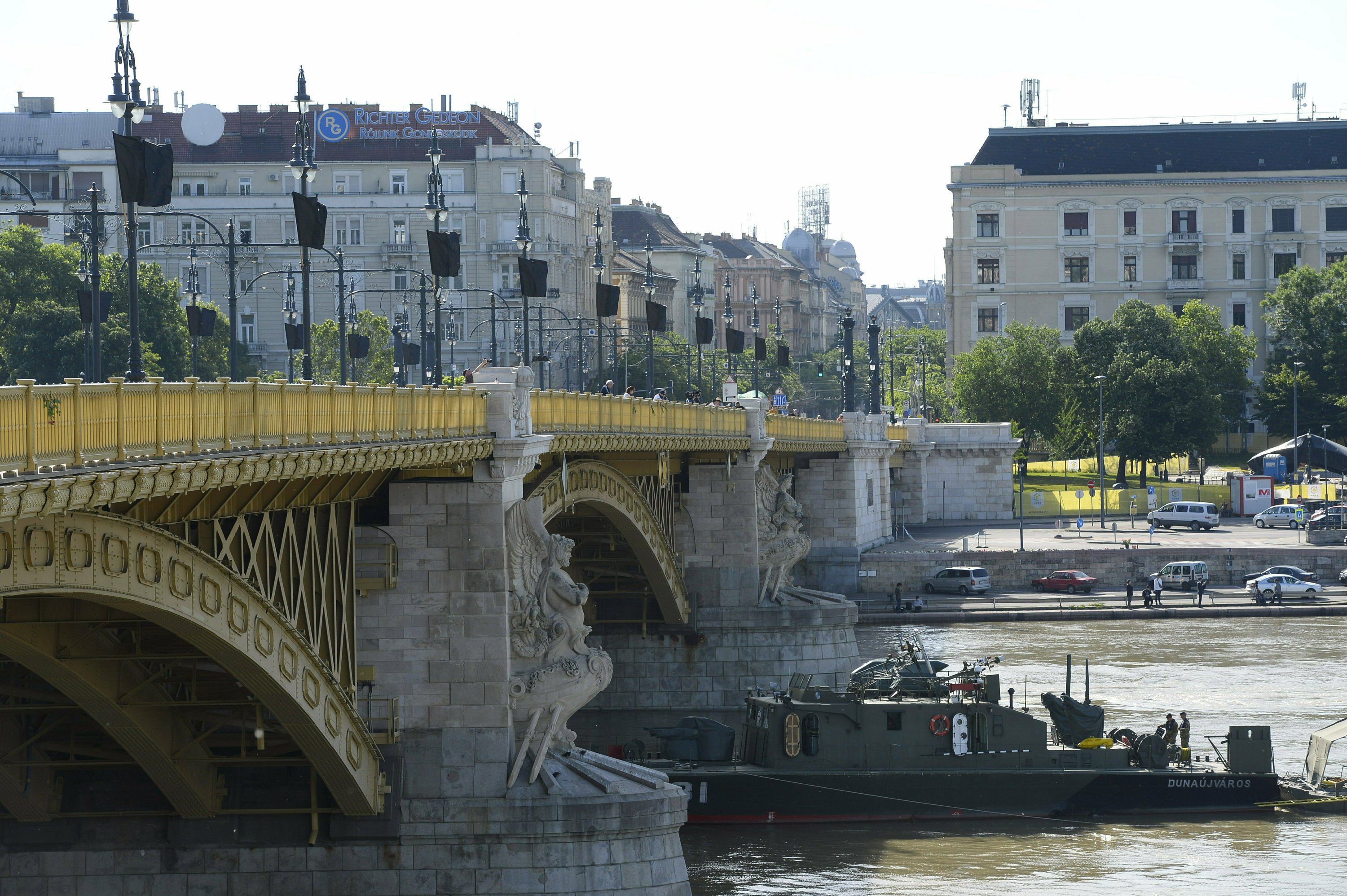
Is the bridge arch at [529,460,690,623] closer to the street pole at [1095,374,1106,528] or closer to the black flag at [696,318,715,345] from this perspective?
the black flag at [696,318,715,345]

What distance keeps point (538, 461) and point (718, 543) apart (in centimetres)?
2345

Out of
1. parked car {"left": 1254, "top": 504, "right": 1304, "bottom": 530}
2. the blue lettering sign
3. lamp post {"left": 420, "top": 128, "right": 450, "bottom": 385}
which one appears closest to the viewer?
lamp post {"left": 420, "top": 128, "right": 450, "bottom": 385}

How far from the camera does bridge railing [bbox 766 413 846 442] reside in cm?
6419

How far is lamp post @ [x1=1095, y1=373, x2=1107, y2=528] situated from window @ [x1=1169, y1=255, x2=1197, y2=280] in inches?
974

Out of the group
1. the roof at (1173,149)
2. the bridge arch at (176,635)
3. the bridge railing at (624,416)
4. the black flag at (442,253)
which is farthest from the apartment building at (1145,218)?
the bridge arch at (176,635)

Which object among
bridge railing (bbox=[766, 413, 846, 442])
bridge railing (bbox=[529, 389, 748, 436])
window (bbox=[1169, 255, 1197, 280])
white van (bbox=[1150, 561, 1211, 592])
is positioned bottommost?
white van (bbox=[1150, 561, 1211, 592])

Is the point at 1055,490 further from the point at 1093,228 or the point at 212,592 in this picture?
the point at 212,592

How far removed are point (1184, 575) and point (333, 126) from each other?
53255mm

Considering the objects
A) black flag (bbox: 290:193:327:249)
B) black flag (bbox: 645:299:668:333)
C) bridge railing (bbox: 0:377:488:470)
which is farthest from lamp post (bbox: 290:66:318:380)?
black flag (bbox: 645:299:668:333)

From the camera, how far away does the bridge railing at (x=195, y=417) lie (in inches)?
647

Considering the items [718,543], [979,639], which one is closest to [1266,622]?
[979,639]

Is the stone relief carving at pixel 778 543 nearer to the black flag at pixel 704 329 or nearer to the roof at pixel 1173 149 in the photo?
the black flag at pixel 704 329

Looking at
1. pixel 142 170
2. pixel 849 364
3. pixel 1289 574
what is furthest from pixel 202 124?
pixel 1289 574

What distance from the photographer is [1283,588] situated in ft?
265
